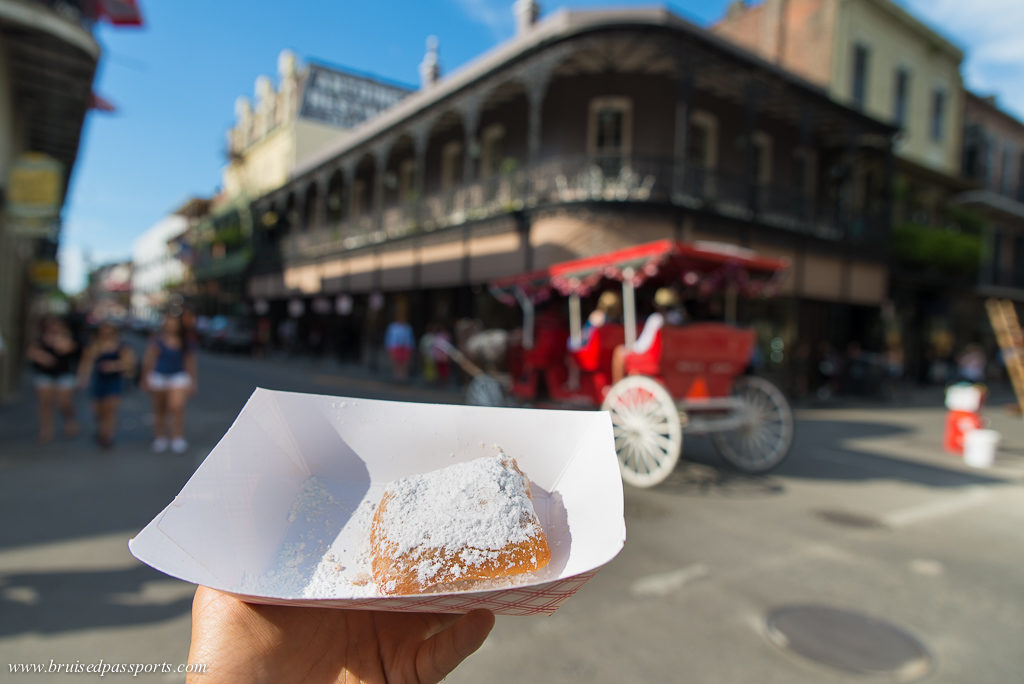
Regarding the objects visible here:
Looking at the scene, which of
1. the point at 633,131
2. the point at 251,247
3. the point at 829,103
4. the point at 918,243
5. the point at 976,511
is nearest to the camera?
the point at 976,511

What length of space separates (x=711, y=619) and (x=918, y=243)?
70.6 ft

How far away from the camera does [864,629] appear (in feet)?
11.1

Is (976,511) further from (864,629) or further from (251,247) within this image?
(251,247)

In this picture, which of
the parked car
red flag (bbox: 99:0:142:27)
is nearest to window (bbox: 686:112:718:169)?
red flag (bbox: 99:0:142:27)

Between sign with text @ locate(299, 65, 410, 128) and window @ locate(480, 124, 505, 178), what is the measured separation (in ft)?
15.7

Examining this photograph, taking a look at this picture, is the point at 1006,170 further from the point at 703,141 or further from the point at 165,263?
the point at 165,263

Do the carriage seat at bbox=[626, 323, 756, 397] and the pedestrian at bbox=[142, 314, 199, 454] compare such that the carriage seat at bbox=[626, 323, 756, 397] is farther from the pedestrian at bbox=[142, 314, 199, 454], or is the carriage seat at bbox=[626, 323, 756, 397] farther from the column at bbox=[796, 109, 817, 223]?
the column at bbox=[796, 109, 817, 223]

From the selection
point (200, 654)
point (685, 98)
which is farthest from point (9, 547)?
point (685, 98)

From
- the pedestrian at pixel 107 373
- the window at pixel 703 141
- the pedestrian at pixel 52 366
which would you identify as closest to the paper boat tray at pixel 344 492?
the pedestrian at pixel 107 373

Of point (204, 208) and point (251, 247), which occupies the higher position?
point (204, 208)

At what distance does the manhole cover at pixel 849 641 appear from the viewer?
9.78 ft


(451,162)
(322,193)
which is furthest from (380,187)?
(322,193)

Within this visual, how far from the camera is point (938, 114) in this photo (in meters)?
23.3

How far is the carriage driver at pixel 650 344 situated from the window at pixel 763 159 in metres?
12.5
